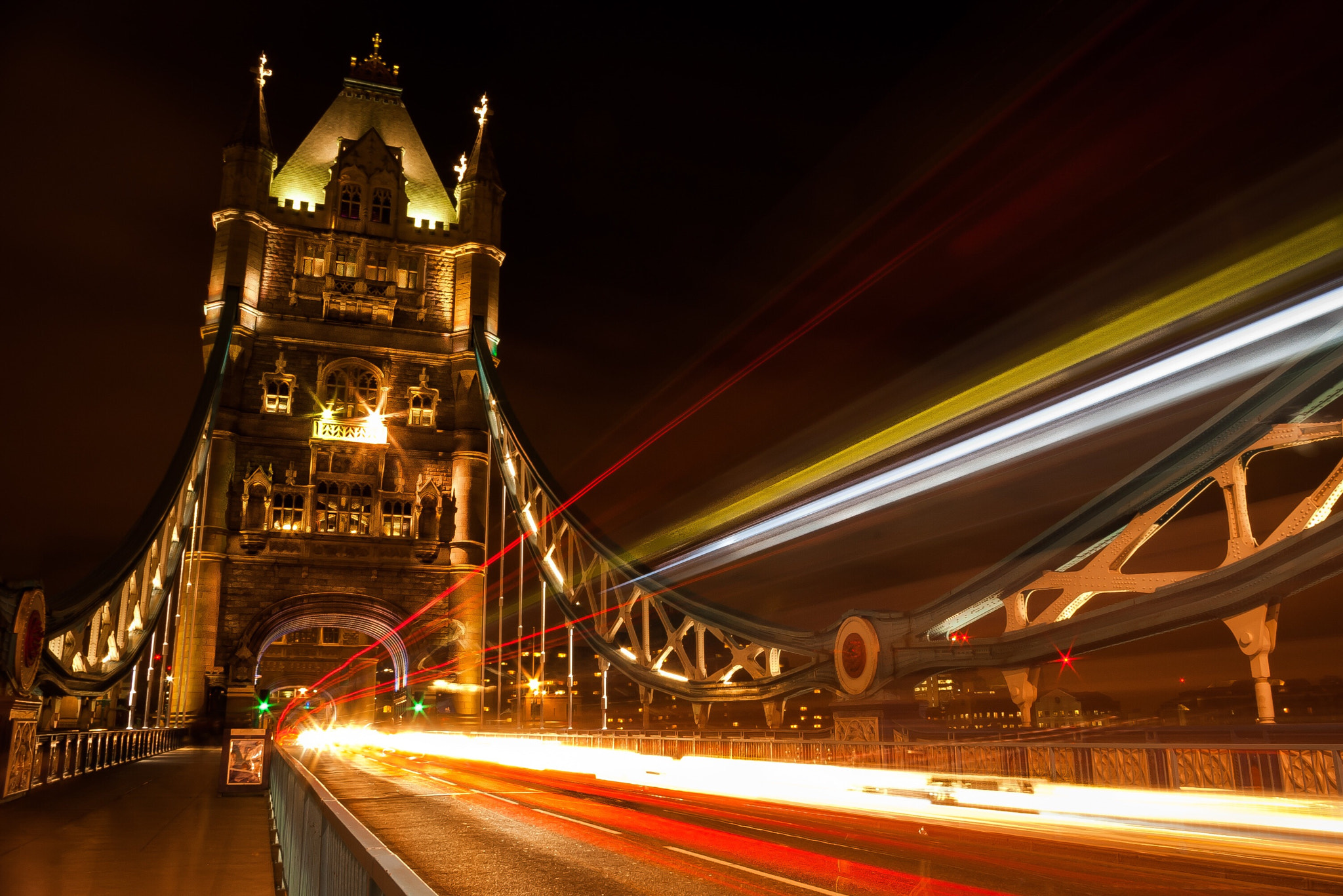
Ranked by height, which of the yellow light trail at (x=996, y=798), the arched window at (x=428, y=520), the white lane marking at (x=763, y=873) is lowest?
the white lane marking at (x=763, y=873)

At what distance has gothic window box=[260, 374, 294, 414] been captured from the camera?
4881cm

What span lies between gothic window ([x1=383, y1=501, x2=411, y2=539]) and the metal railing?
16896 mm

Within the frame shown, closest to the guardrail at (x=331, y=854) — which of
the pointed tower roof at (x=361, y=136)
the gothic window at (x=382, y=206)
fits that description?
the gothic window at (x=382, y=206)

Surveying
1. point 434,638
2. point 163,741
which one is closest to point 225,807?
point 163,741

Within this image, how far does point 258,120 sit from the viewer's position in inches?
2104

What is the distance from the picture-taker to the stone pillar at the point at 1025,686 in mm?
17594

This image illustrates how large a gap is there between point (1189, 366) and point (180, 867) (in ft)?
48.4

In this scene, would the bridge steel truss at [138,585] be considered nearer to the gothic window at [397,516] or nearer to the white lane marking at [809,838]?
the gothic window at [397,516]

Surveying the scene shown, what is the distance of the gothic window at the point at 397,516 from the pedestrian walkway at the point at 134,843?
30.4 metres

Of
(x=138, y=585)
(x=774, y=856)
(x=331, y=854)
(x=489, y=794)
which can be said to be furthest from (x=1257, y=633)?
(x=138, y=585)

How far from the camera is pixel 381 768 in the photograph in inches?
1093

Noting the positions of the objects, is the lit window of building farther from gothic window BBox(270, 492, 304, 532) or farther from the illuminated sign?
gothic window BBox(270, 492, 304, 532)

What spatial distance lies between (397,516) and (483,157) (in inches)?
802

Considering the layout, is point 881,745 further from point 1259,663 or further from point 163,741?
point 163,741
